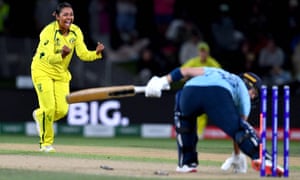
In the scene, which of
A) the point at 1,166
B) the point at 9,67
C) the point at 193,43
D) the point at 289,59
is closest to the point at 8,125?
the point at 9,67

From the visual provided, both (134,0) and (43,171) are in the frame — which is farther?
(134,0)

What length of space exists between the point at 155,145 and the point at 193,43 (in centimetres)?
451

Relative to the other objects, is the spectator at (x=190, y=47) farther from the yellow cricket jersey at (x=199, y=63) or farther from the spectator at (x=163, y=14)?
the yellow cricket jersey at (x=199, y=63)

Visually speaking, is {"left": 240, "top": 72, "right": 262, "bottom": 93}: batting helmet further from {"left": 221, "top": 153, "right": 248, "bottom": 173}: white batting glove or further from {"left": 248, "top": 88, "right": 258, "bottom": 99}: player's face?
{"left": 221, "top": 153, "right": 248, "bottom": 173}: white batting glove

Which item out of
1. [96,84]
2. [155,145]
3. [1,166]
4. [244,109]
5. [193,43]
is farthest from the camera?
[193,43]

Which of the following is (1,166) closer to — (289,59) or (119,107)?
(119,107)

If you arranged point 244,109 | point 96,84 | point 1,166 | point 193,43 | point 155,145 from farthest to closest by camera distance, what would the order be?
point 193,43 < point 96,84 < point 155,145 < point 1,166 < point 244,109

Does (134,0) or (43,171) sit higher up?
(134,0)

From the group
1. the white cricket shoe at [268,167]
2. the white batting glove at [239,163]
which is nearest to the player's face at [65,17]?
the white batting glove at [239,163]

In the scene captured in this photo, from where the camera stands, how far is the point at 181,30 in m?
22.2

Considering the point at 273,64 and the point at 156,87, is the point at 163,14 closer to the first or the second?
the point at 273,64

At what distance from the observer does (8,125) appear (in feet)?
68.1

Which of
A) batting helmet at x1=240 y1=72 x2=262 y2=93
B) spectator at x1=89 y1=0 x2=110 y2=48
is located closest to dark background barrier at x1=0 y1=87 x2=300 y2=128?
spectator at x1=89 y1=0 x2=110 y2=48

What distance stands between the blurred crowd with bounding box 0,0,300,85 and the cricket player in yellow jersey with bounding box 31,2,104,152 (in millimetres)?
6700
